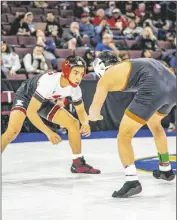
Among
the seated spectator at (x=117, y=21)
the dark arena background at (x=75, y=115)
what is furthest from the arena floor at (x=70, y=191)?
the seated spectator at (x=117, y=21)

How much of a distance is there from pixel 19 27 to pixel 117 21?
3.10 meters

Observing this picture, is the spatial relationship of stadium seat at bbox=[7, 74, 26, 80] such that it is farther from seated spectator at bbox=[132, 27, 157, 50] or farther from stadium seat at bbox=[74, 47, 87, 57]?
seated spectator at bbox=[132, 27, 157, 50]

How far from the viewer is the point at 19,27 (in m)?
11.1

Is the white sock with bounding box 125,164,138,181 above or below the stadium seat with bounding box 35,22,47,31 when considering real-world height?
above

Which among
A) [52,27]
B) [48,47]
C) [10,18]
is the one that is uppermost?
[10,18]

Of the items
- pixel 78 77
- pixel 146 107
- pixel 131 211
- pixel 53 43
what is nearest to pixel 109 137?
pixel 53 43

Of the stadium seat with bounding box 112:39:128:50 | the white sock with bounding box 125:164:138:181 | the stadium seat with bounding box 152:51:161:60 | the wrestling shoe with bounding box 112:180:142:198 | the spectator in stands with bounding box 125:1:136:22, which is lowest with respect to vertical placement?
the stadium seat with bounding box 152:51:161:60

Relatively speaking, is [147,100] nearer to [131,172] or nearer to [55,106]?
[131,172]

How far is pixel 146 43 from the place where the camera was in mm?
11992

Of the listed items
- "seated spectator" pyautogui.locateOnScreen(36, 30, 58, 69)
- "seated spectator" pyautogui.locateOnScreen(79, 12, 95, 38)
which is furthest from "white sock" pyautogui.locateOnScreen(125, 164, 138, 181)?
"seated spectator" pyautogui.locateOnScreen(79, 12, 95, 38)

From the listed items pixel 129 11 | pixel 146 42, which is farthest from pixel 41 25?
pixel 129 11

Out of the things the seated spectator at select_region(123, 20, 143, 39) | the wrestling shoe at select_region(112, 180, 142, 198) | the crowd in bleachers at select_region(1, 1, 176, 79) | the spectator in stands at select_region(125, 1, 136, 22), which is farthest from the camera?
the spectator in stands at select_region(125, 1, 136, 22)

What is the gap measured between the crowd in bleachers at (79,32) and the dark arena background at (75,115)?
0.07 ft

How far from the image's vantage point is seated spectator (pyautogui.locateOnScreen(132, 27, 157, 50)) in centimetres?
1193
